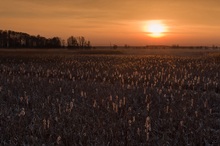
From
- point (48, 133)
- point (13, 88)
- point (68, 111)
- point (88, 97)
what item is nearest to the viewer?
point (48, 133)

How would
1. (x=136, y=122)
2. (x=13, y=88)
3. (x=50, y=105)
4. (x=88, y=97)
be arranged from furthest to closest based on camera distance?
(x=13, y=88) → (x=88, y=97) → (x=50, y=105) → (x=136, y=122)

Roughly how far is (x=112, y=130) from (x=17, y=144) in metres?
2.15

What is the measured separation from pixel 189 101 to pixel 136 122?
3246 mm

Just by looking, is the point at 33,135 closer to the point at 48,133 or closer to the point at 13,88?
the point at 48,133

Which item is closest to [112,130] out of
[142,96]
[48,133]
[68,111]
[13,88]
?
[48,133]

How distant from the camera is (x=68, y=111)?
8.92 meters

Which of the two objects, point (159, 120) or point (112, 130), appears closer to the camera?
point (112, 130)

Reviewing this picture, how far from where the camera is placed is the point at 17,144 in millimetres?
6645

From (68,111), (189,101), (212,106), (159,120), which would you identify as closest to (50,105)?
(68,111)

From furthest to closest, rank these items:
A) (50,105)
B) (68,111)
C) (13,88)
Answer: (13,88), (50,105), (68,111)

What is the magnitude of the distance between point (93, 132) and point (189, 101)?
452cm

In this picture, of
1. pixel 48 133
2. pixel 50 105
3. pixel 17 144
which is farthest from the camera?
pixel 50 105

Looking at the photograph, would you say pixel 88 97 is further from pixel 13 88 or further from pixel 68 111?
pixel 13 88

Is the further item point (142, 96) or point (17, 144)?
point (142, 96)
